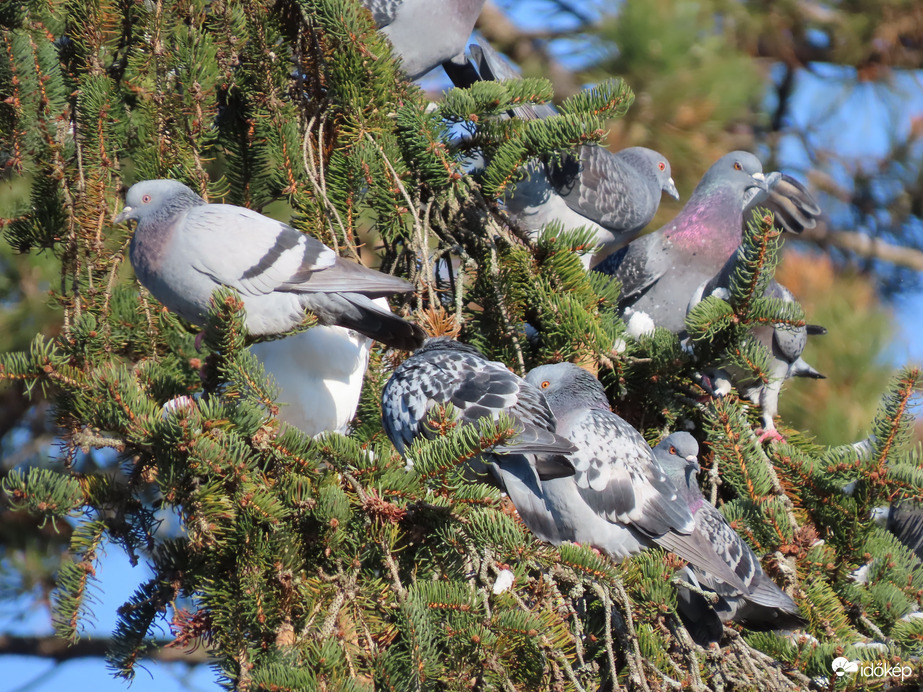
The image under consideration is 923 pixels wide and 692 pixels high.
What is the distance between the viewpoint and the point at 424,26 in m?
3.58

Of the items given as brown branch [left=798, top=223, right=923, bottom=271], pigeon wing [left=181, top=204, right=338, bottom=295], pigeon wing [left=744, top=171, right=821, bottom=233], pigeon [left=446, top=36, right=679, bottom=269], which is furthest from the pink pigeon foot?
brown branch [left=798, top=223, right=923, bottom=271]

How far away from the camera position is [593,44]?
15.2ft

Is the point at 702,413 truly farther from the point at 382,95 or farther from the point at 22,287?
the point at 22,287

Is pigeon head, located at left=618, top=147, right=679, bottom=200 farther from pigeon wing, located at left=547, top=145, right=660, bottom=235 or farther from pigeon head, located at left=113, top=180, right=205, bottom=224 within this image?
pigeon head, located at left=113, top=180, right=205, bottom=224

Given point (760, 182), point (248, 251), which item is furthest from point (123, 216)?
point (760, 182)

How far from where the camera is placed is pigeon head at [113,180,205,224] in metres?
2.74

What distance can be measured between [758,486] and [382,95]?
1756 mm

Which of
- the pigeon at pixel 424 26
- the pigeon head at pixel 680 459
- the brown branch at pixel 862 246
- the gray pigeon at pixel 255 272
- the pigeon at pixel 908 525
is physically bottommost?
the pigeon at pixel 908 525

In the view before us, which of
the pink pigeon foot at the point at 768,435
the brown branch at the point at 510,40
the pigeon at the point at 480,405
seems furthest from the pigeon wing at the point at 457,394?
the brown branch at the point at 510,40

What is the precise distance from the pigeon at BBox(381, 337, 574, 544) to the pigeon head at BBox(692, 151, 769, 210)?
1840 millimetres

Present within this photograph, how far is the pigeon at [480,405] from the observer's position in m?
2.62

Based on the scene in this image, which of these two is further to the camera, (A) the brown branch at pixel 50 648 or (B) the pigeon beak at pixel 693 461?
(A) the brown branch at pixel 50 648

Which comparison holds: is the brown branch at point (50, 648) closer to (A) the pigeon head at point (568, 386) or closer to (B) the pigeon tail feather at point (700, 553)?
(A) the pigeon head at point (568, 386)

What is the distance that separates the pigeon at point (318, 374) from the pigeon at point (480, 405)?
42cm
